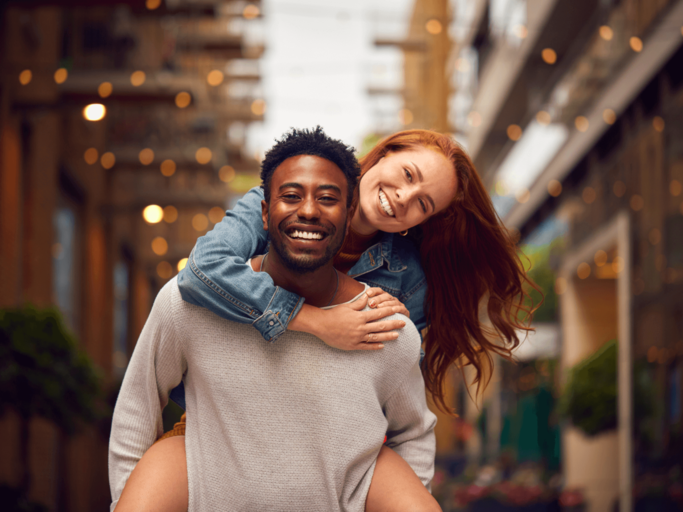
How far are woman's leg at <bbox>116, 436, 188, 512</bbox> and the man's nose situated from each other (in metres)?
0.80

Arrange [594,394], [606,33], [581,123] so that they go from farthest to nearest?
[581,123] < [594,394] < [606,33]

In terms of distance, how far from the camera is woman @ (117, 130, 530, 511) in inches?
89.1

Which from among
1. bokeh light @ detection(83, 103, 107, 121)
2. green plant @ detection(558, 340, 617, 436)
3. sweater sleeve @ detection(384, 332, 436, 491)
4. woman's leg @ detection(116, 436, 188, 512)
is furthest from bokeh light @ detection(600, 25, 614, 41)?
woman's leg @ detection(116, 436, 188, 512)

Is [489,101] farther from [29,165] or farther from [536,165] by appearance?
[29,165]

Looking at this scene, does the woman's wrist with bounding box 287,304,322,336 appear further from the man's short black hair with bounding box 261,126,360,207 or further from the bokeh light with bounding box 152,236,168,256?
the bokeh light with bounding box 152,236,168,256

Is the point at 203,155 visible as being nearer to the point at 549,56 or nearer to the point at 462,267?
the point at 549,56

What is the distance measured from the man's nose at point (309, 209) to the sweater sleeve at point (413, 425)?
60 centimetres

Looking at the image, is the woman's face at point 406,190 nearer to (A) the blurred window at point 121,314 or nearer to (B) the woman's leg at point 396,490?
(B) the woman's leg at point 396,490

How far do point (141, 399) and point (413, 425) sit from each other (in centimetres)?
83

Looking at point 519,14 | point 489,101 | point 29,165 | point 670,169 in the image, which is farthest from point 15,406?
point 489,101

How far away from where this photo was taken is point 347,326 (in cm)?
230

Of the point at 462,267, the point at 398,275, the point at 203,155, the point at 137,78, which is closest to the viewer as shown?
the point at 398,275

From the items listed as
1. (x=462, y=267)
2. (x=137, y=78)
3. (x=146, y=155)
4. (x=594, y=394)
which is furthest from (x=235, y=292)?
(x=146, y=155)

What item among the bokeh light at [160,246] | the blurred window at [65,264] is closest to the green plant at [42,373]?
the blurred window at [65,264]
